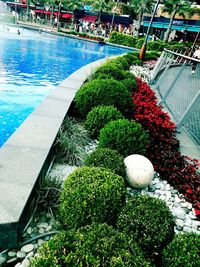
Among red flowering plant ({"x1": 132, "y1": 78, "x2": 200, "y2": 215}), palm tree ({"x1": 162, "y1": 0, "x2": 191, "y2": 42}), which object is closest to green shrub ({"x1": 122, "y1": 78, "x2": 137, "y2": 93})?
red flowering plant ({"x1": 132, "y1": 78, "x2": 200, "y2": 215})

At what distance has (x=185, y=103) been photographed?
786 centimetres

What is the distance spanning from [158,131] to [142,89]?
3.53 meters

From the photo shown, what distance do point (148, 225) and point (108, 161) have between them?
1348mm

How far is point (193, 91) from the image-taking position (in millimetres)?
8945

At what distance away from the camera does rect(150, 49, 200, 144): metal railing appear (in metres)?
6.84

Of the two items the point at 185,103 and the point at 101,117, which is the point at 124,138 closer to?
the point at 101,117

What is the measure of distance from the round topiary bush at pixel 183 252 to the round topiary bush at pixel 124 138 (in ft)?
7.66

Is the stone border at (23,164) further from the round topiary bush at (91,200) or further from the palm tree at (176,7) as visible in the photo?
the palm tree at (176,7)

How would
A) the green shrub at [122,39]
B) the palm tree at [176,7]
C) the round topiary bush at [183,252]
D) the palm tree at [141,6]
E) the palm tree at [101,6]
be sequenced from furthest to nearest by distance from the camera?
the palm tree at [101,6] → the palm tree at [141,6] → the palm tree at [176,7] → the green shrub at [122,39] → the round topiary bush at [183,252]

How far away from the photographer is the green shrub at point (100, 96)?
21.2 feet

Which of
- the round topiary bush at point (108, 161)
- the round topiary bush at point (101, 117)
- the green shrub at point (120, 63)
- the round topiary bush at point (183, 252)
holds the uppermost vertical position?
the round topiary bush at point (183, 252)

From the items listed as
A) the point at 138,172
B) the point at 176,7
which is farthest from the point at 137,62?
the point at 176,7

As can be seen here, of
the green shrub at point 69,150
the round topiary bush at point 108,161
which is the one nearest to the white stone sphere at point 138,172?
the round topiary bush at point 108,161

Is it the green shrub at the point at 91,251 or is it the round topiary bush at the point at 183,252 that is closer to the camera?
the green shrub at the point at 91,251
